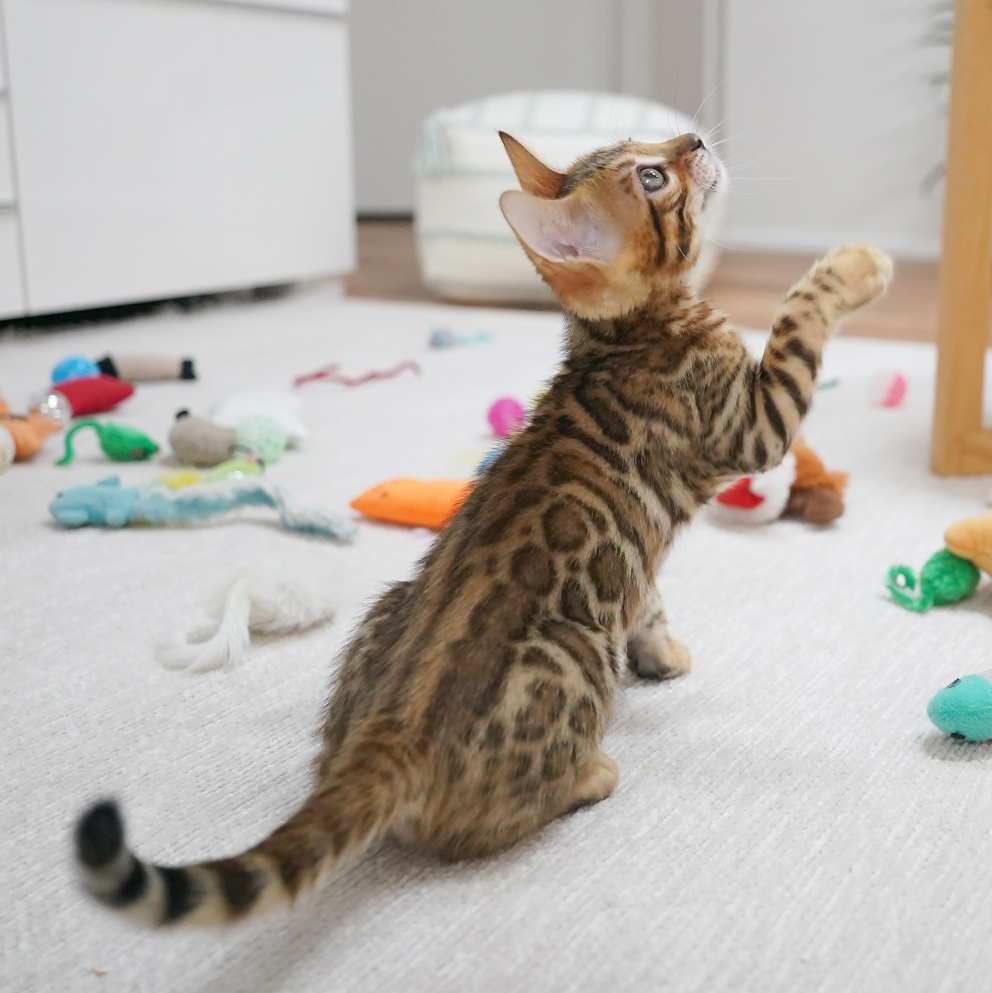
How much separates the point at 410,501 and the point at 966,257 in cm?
98

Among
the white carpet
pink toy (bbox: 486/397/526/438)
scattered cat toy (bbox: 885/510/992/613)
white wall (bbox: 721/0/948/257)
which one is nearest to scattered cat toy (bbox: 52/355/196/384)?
the white carpet

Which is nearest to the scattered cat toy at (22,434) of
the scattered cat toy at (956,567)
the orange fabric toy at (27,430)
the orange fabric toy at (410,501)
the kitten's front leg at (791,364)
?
the orange fabric toy at (27,430)

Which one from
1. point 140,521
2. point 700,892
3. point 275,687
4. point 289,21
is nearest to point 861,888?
point 700,892

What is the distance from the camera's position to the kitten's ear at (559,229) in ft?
3.59

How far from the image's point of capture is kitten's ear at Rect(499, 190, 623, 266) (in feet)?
3.59

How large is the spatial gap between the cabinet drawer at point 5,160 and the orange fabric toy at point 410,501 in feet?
6.31

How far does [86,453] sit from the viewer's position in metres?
2.23

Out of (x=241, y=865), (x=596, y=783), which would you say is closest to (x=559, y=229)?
(x=596, y=783)

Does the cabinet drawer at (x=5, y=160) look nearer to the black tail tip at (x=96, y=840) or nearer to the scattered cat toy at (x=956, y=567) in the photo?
the scattered cat toy at (x=956, y=567)

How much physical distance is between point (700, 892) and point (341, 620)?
0.67m

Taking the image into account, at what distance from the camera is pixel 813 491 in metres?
1.83

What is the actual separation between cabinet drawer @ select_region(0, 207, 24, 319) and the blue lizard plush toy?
5.45ft

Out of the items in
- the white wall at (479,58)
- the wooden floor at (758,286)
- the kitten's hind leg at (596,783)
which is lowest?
the kitten's hind leg at (596,783)

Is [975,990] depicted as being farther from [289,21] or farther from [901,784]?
[289,21]
